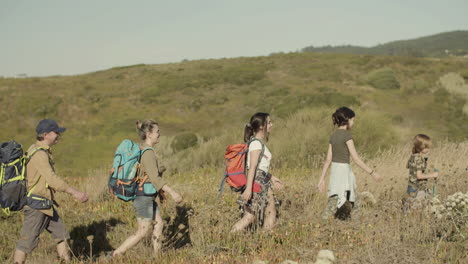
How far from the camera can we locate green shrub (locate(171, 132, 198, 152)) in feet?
61.4

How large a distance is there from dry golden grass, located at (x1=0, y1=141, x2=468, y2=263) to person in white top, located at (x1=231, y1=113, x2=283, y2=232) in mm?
248

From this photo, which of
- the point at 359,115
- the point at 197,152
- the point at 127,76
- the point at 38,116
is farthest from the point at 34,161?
the point at 127,76

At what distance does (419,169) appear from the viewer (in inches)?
253

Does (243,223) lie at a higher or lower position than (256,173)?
lower

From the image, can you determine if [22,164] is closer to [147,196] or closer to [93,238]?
[147,196]

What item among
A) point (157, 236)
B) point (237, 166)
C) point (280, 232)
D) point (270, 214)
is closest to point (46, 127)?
point (157, 236)

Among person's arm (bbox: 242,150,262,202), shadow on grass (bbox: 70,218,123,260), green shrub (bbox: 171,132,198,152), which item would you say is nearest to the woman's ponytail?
person's arm (bbox: 242,150,262,202)

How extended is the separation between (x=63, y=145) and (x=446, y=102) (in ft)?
79.0

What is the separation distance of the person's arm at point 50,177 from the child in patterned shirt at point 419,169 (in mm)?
4311

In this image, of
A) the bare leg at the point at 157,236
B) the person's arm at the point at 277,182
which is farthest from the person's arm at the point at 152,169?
the person's arm at the point at 277,182

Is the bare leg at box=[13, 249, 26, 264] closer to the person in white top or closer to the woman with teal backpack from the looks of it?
the woman with teal backpack

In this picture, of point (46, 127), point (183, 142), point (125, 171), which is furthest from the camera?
→ point (183, 142)

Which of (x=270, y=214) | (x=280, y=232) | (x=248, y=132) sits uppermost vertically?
(x=248, y=132)

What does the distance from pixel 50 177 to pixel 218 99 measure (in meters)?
31.6
